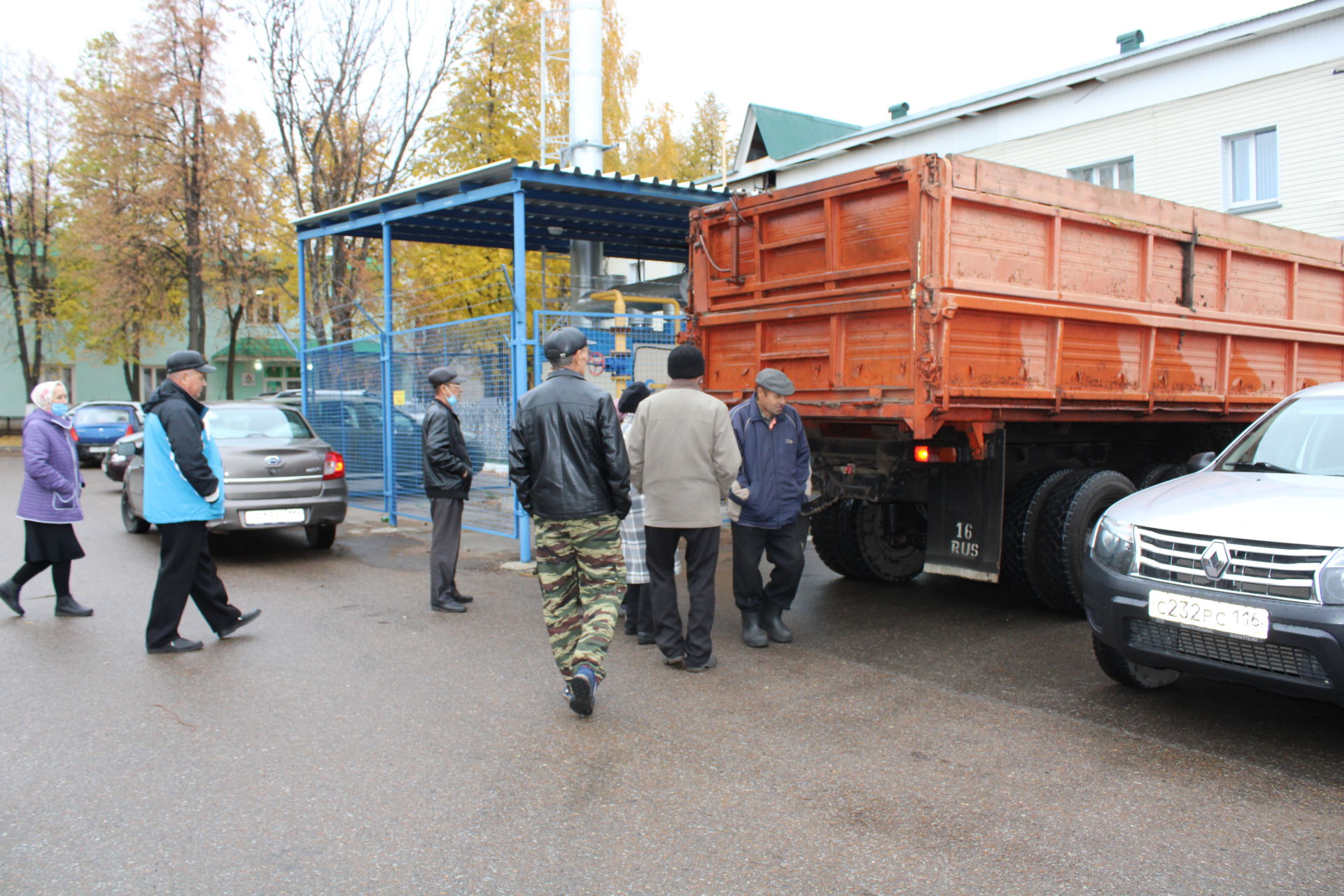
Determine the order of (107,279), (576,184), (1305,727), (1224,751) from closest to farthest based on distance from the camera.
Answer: (1224,751) → (1305,727) → (576,184) → (107,279)

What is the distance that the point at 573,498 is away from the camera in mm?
4730

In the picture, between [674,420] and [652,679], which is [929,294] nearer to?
[674,420]

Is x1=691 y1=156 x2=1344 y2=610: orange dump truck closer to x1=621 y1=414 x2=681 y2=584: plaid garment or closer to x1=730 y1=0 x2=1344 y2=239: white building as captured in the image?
x1=621 y1=414 x2=681 y2=584: plaid garment

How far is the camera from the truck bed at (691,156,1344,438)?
554 cm

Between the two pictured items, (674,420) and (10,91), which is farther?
(10,91)

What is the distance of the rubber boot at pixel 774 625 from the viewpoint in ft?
20.1

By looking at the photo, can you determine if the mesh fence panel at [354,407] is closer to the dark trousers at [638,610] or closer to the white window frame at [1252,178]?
the dark trousers at [638,610]

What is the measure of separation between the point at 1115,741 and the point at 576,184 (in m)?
6.86

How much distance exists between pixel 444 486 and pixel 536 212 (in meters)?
4.61

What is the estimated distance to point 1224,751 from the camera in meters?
4.19

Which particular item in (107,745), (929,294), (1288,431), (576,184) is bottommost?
(107,745)

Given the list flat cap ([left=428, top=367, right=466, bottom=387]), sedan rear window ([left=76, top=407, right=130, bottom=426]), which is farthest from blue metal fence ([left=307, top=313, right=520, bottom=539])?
sedan rear window ([left=76, top=407, right=130, bottom=426])

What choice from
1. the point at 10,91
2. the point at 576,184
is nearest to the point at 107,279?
the point at 10,91

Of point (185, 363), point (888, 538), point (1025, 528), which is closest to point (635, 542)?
point (1025, 528)
